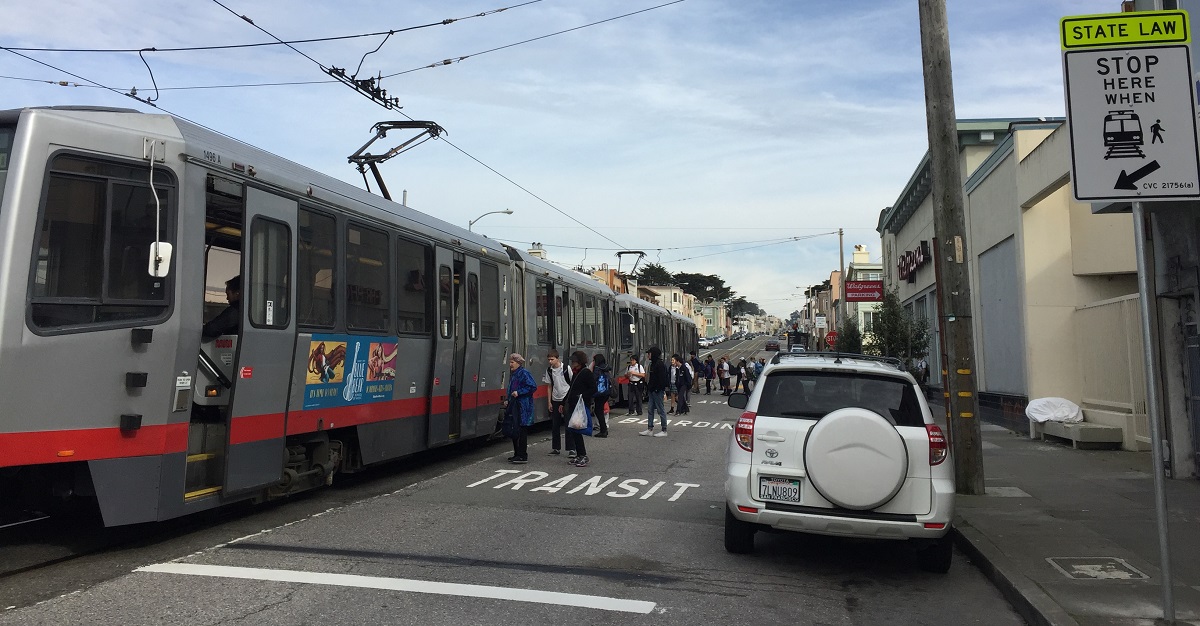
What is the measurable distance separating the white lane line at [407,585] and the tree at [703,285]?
117806 mm

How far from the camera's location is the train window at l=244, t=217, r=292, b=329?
318 inches

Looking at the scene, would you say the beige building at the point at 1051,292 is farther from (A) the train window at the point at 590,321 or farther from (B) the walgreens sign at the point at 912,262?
(A) the train window at the point at 590,321

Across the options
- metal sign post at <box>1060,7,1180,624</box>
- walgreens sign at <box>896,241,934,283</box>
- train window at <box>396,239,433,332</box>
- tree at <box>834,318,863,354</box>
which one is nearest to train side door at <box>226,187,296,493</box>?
train window at <box>396,239,433,332</box>

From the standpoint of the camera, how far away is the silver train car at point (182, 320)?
6348mm

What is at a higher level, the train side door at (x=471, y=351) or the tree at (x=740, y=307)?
the tree at (x=740, y=307)

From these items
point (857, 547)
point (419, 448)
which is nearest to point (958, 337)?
point (857, 547)

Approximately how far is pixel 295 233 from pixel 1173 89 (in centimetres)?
724

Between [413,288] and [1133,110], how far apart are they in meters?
8.12

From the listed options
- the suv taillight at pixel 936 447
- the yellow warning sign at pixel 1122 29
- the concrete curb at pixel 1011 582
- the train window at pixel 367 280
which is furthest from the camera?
the train window at pixel 367 280

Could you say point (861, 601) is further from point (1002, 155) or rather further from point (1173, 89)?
A: point (1002, 155)

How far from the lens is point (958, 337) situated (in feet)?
33.5

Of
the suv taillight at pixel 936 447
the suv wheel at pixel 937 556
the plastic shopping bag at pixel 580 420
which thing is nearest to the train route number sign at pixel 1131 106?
the suv taillight at pixel 936 447

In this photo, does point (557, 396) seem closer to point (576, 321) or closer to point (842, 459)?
point (576, 321)

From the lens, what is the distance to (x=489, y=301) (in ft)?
46.5
